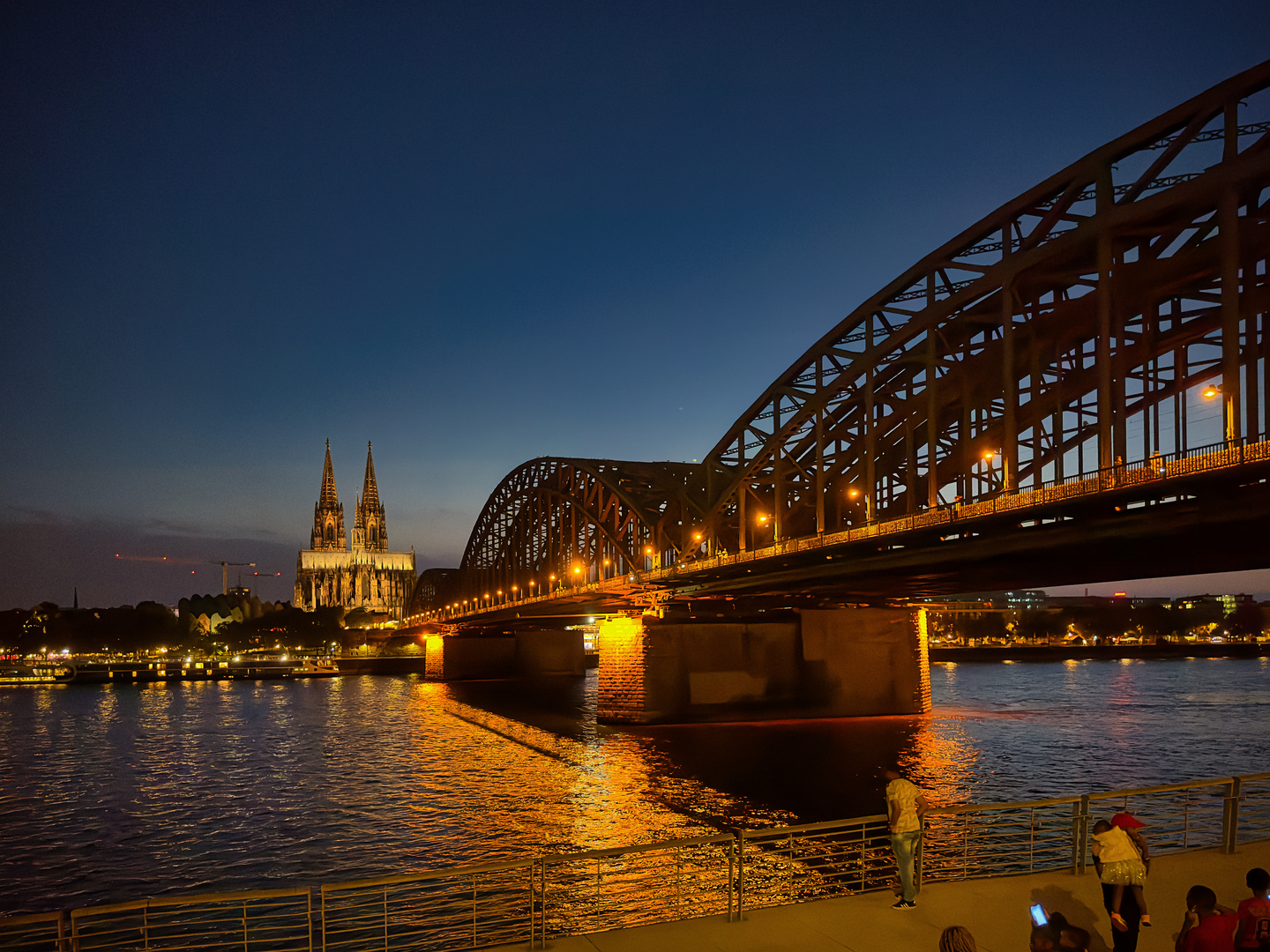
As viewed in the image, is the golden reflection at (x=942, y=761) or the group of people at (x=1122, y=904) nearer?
the group of people at (x=1122, y=904)

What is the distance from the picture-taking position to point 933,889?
14.9m

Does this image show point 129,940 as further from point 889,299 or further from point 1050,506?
point 889,299

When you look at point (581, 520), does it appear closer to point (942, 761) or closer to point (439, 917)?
point (942, 761)

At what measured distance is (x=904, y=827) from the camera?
1495 cm

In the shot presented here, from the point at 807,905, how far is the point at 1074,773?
132 ft

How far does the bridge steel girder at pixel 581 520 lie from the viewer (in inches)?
3130

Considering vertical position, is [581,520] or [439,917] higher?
[581,520]

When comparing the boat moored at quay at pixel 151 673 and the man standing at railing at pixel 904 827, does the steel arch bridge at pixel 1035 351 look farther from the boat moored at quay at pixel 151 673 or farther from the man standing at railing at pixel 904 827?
the boat moored at quay at pixel 151 673

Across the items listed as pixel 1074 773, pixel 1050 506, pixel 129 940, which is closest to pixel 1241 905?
pixel 129 940

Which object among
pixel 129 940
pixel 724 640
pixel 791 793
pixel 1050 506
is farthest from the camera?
pixel 724 640

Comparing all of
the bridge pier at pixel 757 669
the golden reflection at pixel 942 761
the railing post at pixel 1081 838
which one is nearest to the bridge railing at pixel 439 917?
the railing post at pixel 1081 838

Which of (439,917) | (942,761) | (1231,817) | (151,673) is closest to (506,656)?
(151,673)

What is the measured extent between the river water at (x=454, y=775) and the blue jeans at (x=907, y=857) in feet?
60.8

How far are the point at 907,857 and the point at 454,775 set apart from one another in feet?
126
